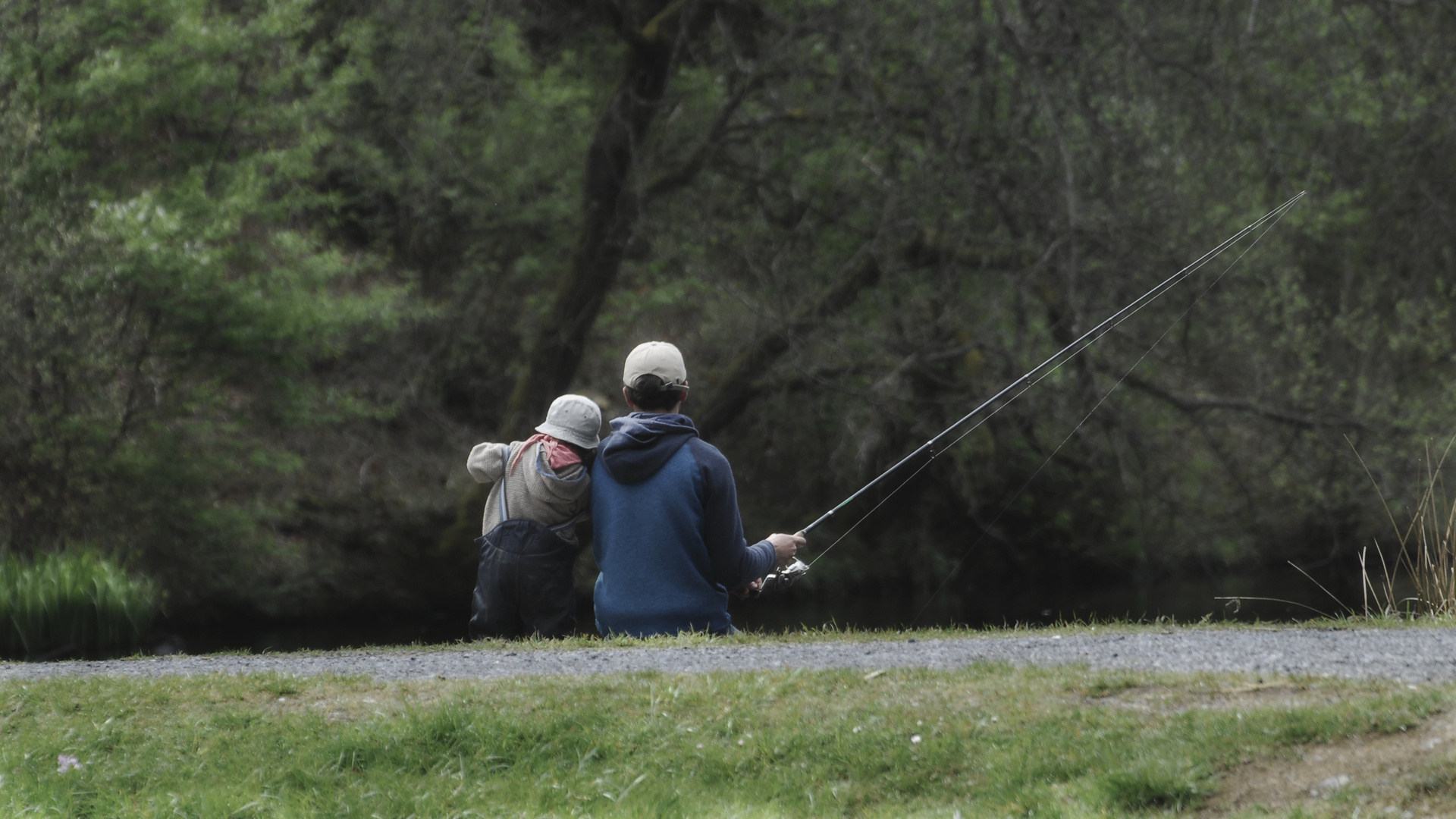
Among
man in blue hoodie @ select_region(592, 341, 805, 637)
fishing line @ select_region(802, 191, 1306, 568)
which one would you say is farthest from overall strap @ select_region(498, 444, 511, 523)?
fishing line @ select_region(802, 191, 1306, 568)

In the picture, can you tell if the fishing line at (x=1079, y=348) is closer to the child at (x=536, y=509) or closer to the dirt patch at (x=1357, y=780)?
the child at (x=536, y=509)

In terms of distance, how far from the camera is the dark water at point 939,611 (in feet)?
42.1

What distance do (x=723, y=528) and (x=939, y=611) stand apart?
32.8 feet

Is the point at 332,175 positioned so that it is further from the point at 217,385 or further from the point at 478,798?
the point at 478,798

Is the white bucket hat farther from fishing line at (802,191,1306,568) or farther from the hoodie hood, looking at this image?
fishing line at (802,191,1306,568)

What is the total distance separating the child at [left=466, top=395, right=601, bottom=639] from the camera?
5719 mm

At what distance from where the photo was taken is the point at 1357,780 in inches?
134

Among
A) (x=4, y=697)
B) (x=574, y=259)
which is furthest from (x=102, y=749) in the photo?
(x=574, y=259)

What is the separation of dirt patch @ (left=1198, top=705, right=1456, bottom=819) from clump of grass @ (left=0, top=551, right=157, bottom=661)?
8.89m

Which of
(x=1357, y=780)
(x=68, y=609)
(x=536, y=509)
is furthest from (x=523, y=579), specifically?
(x=68, y=609)

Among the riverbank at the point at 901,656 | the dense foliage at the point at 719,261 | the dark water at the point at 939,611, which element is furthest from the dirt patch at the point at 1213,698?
the dark water at the point at 939,611

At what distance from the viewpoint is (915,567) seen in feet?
53.6

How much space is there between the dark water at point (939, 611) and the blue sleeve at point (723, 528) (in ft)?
20.3

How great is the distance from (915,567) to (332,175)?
7834 millimetres
